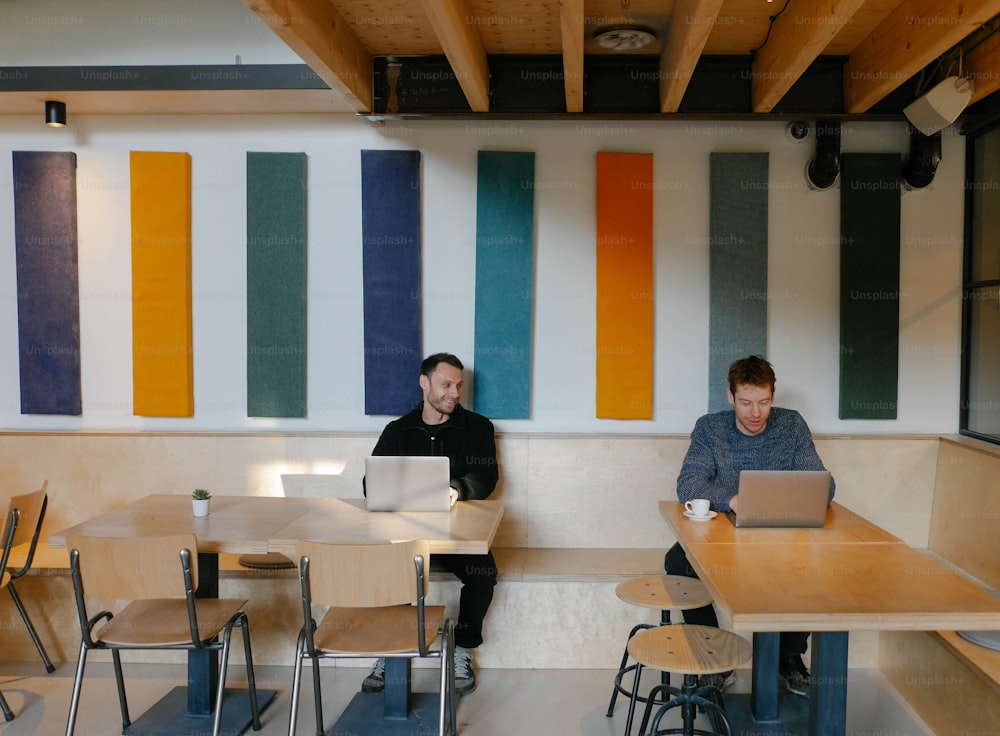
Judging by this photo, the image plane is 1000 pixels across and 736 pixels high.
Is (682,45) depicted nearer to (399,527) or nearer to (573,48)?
(573,48)

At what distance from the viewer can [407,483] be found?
382 cm

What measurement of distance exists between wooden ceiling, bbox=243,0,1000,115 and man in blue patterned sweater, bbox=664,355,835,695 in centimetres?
145

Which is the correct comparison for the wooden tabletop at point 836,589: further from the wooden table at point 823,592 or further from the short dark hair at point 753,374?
the short dark hair at point 753,374

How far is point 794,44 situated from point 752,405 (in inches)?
63.1

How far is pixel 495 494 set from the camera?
16.4ft

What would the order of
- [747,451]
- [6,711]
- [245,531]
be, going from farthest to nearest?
[747,451] < [6,711] < [245,531]

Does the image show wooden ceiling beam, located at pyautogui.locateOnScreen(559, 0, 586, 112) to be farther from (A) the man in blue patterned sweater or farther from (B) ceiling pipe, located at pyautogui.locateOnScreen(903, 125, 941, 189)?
(B) ceiling pipe, located at pyautogui.locateOnScreen(903, 125, 941, 189)

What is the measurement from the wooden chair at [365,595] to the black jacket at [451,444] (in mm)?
1194

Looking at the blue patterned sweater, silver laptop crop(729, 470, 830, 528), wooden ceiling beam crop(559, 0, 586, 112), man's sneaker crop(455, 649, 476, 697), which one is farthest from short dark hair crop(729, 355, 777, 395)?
man's sneaker crop(455, 649, 476, 697)

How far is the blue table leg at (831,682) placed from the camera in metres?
2.91

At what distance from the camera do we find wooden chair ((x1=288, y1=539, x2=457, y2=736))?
312cm

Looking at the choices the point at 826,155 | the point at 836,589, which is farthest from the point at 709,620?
the point at 826,155

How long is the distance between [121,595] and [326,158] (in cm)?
279

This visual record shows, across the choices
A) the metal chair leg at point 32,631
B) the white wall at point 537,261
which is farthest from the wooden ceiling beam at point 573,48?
the metal chair leg at point 32,631
